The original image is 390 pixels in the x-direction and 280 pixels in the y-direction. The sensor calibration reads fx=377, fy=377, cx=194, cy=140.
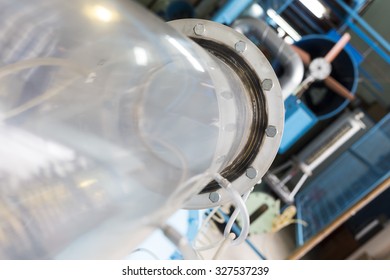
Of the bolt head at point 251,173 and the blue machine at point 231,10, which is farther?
the blue machine at point 231,10

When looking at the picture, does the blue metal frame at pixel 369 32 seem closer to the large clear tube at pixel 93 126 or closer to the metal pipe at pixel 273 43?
the metal pipe at pixel 273 43

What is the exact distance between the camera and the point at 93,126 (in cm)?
29

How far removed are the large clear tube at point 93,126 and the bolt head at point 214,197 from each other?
69 mm

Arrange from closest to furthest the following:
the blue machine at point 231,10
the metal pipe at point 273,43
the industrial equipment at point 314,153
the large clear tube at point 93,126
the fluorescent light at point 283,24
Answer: the large clear tube at point 93,126
the metal pipe at point 273,43
the blue machine at point 231,10
the fluorescent light at point 283,24
the industrial equipment at point 314,153

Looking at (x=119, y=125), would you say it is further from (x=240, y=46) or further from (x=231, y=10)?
(x=231, y=10)

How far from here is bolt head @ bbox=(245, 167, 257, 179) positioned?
469mm

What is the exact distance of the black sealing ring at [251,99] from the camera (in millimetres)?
480

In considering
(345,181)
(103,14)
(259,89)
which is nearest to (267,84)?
(259,89)

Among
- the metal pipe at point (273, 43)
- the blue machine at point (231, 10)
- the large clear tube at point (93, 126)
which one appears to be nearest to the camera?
the large clear tube at point (93, 126)

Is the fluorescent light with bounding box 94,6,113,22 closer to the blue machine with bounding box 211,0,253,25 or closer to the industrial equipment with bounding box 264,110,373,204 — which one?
the blue machine with bounding box 211,0,253,25

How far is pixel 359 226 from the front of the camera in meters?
1.68

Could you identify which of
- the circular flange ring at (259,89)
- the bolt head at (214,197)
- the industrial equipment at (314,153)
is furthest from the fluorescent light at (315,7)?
the bolt head at (214,197)
